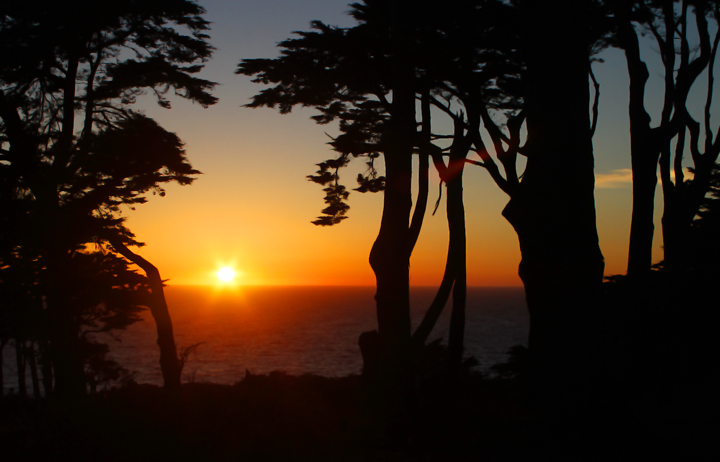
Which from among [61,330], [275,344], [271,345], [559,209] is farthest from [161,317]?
[275,344]

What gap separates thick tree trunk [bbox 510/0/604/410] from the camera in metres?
4.84

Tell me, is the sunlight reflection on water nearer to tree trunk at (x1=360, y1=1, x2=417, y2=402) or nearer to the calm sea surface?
the calm sea surface

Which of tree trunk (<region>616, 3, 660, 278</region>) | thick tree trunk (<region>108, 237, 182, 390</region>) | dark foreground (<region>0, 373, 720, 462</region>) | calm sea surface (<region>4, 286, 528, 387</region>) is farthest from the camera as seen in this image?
calm sea surface (<region>4, 286, 528, 387</region>)

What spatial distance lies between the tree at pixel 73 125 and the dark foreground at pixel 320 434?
3625 millimetres

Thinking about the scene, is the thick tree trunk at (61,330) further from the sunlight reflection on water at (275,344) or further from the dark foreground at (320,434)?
the sunlight reflection on water at (275,344)

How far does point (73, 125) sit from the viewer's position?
1089 centimetres

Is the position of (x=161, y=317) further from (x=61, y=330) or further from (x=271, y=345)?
(x=271, y=345)

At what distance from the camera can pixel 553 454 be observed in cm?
475

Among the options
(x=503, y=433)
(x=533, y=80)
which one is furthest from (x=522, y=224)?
(x=503, y=433)

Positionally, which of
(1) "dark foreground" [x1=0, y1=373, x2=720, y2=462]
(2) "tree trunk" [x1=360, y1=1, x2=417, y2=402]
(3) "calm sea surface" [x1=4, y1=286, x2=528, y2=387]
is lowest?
(3) "calm sea surface" [x1=4, y1=286, x2=528, y2=387]

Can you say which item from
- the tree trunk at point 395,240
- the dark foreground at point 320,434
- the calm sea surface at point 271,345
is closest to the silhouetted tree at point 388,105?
the tree trunk at point 395,240

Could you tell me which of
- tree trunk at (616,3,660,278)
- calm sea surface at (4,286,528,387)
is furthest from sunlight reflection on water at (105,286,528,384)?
tree trunk at (616,3,660,278)

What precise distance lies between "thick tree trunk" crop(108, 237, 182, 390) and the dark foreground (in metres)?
4.19

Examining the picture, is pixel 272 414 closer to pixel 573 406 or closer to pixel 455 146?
pixel 573 406
